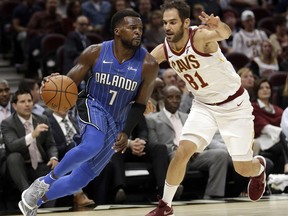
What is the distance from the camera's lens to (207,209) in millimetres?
7742

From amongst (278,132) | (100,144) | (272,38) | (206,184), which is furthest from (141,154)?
(272,38)

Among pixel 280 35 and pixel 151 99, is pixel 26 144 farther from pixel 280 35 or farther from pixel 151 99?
pixel 280 35

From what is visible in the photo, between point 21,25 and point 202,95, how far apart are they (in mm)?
7723

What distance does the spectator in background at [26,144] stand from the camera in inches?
330

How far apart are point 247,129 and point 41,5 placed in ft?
27.9

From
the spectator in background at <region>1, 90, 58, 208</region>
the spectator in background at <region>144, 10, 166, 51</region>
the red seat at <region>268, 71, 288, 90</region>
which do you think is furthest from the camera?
the spectator in background at <region>144, 10, 166, 51</region>

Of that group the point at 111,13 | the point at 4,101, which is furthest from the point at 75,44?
the point at 4,101

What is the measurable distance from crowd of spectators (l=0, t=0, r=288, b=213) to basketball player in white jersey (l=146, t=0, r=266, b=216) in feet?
6.84

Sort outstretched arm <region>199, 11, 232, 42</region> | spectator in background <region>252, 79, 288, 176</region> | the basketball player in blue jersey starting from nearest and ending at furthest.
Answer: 1. outstretched arm <region>199, 11, 232, 42</region>
2. the basketball player in blue jersey
3. spectator in background <region>252, 79, 288, 176</region>

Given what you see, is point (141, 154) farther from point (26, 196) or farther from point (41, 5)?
point (41, 5)

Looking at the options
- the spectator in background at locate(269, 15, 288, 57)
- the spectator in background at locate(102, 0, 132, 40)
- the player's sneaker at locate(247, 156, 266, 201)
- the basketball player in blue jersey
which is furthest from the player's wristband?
the spectator in background at locate(269, 15, 288, 57)

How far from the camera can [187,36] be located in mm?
6508

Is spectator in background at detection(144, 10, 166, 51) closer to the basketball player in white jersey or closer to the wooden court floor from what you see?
the wooden court floor

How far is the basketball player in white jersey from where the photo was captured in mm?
6430
